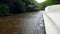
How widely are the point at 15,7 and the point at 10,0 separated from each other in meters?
0.34

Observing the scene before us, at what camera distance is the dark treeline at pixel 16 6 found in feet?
16.6

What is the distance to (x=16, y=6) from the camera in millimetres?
5574

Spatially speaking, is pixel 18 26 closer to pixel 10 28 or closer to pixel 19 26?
pixel 19 26

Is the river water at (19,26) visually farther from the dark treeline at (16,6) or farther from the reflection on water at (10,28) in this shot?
the dark treeline at (16,6)

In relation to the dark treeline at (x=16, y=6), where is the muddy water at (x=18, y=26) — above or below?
below

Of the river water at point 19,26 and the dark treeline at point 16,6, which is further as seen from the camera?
the dark treeline at point 16,6

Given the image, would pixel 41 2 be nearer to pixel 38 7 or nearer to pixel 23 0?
pixel 38 7

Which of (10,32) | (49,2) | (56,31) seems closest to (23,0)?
(49,2)

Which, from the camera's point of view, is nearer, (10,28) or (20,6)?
(10,28)

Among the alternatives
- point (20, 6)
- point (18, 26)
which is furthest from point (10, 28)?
point (20, 6)

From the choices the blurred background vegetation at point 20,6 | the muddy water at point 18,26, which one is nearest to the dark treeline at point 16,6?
the blurred background vegetation at point 20,6

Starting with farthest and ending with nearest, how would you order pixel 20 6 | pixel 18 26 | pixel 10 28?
pixel 20 6 → pixel 18 26 → pixel 10 28

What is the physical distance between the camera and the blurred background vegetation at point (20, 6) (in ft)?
16.7

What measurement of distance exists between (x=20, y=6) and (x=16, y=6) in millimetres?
165
